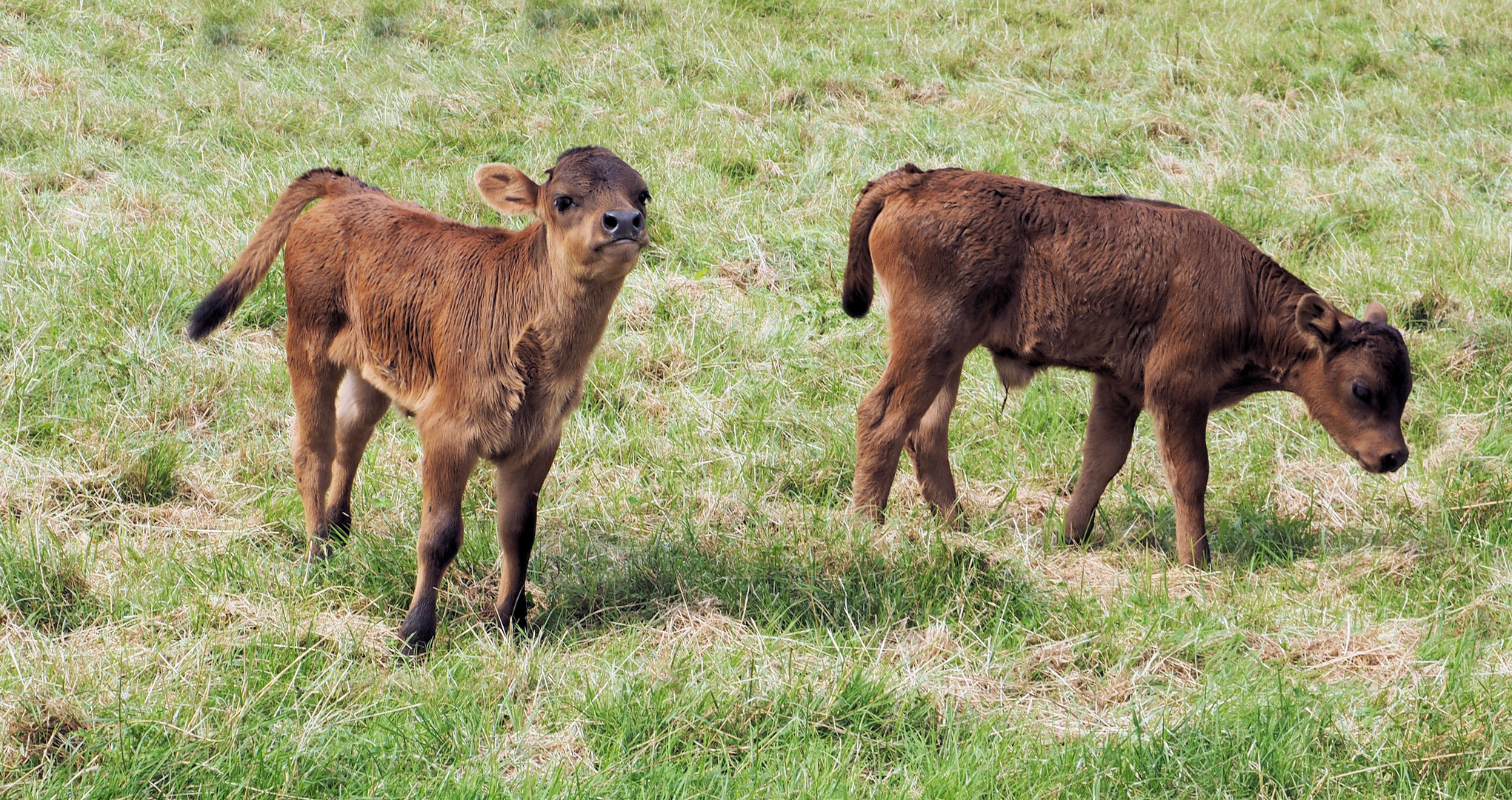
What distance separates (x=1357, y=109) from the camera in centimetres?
1113

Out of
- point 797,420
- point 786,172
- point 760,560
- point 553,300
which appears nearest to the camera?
point 553,300

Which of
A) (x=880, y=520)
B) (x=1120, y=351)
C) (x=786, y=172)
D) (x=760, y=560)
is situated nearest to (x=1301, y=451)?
(x=1120, y=351)

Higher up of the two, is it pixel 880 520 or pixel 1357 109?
pixel 1357 109

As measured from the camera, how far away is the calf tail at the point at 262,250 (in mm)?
5348

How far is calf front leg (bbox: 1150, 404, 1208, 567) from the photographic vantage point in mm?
5879

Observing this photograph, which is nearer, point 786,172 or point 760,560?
point 760,560

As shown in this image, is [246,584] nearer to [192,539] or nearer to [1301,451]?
[192,539]

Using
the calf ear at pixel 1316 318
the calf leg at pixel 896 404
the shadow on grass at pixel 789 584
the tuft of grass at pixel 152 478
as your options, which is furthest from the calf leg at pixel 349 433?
the calf ear at pixel 1316 318

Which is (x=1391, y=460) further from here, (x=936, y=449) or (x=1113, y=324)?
(x=936, y=449)

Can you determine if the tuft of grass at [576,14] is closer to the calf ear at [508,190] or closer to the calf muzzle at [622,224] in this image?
the calf ear at [508,190]

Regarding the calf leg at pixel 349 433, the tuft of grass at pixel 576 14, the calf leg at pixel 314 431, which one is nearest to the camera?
the calf leg at pixel 314 431

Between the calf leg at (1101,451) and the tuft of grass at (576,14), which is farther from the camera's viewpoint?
the tuft of grass at (576,14)

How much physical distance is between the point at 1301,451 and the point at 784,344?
2834 millimetres

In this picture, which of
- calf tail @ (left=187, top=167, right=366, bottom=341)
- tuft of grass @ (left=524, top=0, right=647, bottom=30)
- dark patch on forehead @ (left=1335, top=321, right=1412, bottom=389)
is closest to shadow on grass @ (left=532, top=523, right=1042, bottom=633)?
calf tail @ (left=187, top=167, right=366, bottom=341)
